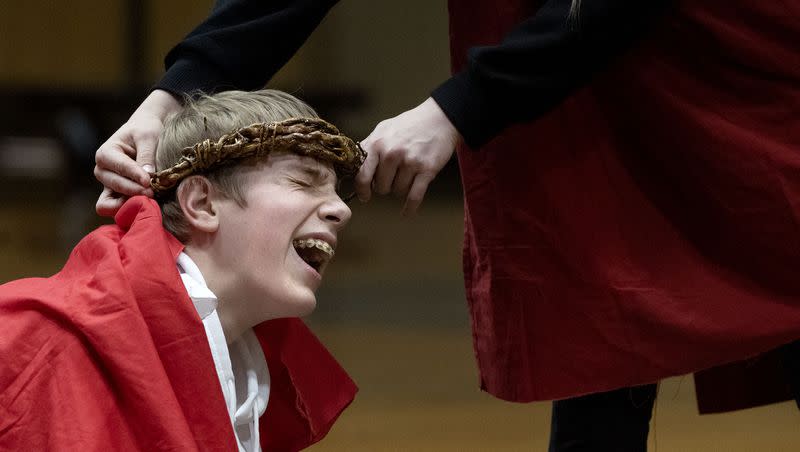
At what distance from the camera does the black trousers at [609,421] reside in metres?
1.81

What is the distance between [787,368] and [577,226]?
38 cm

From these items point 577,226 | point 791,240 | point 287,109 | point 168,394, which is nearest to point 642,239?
point 577,226

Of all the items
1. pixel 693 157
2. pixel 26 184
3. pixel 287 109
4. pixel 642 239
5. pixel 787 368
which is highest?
pixel 287 109

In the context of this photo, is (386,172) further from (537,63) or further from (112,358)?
(112,358)

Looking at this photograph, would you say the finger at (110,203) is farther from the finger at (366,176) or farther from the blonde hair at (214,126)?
the finger at (366,176)

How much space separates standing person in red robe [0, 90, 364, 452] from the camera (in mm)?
1414

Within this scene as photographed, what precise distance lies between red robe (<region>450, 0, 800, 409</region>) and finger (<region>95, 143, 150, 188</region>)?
497mm

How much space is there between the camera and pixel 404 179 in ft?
5.26

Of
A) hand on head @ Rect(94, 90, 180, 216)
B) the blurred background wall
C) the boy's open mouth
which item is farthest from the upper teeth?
the blurred background wall

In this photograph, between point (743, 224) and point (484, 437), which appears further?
point (484, 437)

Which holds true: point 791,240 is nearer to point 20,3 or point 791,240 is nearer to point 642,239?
point 642,239

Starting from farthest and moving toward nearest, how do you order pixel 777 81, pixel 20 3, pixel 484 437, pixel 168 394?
pixel 20 3 < pixel 484 437 < pixel 777 81 < pixel 168 394

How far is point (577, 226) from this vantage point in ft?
5.65

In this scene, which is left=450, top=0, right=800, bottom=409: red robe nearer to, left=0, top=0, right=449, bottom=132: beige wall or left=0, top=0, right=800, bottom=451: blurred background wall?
left=0, top=0, right=800, bottom=451: blurred background wall
